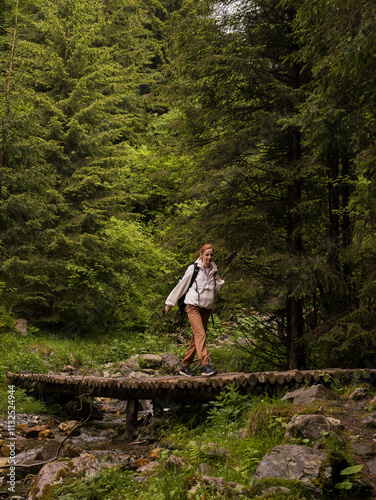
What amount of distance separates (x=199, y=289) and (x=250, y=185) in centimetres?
291

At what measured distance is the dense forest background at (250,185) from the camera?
20.4 ft

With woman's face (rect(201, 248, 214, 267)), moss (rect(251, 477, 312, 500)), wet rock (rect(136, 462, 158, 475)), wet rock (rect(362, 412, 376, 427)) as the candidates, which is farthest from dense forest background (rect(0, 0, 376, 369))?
moss (rect(251, 477, 312, 500))

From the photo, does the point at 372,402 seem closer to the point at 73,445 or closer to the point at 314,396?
the point at 314,396

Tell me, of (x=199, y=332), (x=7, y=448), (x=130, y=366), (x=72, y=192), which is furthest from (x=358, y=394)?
(x=72, y=192)

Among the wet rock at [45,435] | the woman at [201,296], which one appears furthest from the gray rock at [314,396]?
the wet rock at [45,435]

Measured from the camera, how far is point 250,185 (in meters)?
8.94

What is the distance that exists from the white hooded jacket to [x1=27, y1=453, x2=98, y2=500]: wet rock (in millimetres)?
2767

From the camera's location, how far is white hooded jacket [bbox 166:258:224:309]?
7.08m

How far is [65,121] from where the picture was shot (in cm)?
1708

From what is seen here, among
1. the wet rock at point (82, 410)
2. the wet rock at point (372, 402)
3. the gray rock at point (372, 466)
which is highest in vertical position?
the wet rock at point (372, 402)

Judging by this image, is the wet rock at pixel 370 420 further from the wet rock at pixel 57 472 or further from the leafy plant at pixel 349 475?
the wet rock at pixel 57 472

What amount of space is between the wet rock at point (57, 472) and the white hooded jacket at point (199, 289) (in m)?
2.77

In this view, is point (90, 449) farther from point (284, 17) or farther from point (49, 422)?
point (284, 17)

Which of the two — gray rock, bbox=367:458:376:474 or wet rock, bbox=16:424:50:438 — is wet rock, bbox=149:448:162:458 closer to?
wet rock, bbox=16:424:50:438
